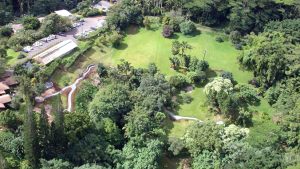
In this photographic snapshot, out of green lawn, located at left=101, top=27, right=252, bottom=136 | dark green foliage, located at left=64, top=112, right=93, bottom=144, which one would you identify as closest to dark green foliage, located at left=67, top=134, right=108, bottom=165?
dark green foliage, located at left=64, top=112, right=93, bottom=144

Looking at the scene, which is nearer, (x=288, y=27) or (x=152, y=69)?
(x=152, y=69)

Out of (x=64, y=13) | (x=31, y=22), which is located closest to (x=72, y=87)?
(x=31, y=22)

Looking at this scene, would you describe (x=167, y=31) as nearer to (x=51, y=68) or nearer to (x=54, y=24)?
(x=54, y=24)

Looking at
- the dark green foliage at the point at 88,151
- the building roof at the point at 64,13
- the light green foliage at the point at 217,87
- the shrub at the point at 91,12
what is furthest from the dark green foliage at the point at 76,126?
the shrub at the point at 91,12

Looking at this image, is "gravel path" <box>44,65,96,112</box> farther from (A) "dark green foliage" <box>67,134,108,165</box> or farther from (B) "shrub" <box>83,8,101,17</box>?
(B) "shrub" <box>83,8,101,17</box>

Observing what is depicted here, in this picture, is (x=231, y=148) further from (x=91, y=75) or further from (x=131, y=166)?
(x=91, y=75)
